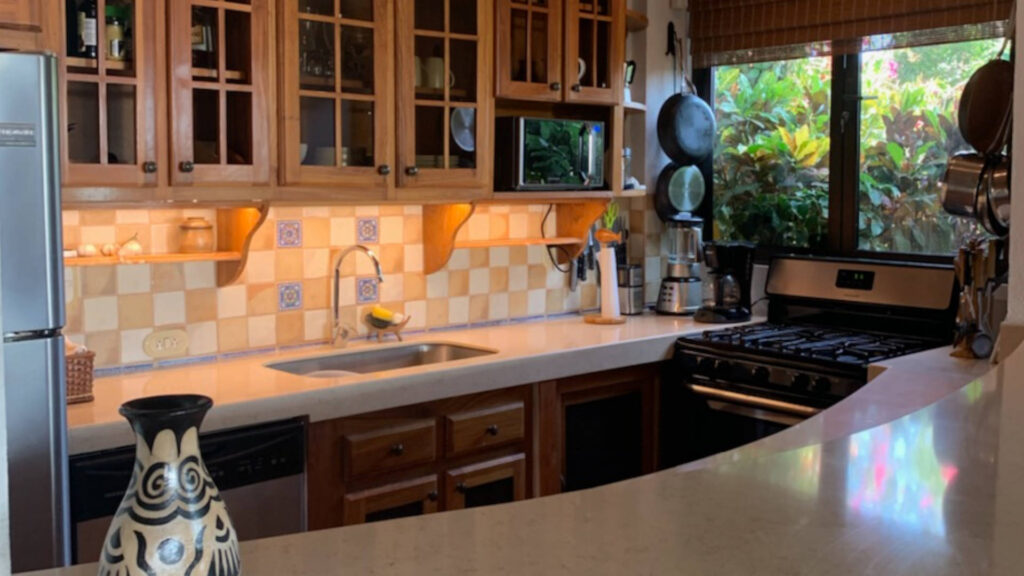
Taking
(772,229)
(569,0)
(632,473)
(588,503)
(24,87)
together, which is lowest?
(632,473)

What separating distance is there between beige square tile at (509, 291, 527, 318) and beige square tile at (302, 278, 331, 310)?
0.83m

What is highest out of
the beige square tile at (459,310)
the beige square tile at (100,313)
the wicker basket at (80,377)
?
the beige square tile at (100,313)

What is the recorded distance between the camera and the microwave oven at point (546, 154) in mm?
3762

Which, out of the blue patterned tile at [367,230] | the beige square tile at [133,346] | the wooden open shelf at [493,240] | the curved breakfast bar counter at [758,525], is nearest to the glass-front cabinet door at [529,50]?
the wooden open shelf at [493,240]

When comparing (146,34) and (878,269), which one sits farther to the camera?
(878,269)

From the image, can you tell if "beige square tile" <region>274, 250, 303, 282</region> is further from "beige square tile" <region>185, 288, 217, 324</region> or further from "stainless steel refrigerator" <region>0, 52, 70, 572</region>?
"stainless steel refrigerator" <region>0, 52, 70, 572</region>

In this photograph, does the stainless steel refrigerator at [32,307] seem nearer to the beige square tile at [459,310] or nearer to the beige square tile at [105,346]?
the beige square tile at [105,346]

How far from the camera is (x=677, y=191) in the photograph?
4531 mm

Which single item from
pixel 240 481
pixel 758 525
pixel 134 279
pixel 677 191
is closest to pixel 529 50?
pixel 677 191

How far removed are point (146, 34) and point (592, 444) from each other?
194cm

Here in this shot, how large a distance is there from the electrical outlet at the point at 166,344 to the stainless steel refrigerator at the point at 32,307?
81cm

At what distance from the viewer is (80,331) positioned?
3076 mm

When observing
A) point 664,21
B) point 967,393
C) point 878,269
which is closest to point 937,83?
point 878,269

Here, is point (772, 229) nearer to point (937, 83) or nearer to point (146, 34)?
point (937, 83)
